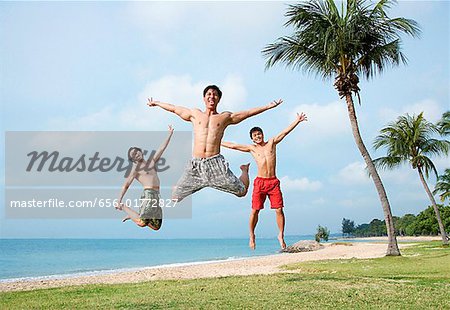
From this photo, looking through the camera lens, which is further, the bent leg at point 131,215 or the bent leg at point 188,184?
the bent leg at point 131,215

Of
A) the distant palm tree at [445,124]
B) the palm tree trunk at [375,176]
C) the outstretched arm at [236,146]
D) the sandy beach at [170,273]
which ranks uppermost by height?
the distant palm tree at [445,124]

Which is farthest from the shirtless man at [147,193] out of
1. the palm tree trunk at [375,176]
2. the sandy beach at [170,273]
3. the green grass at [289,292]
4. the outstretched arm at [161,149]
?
the sandy beach at [170,273]

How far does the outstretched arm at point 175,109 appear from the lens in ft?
19.0

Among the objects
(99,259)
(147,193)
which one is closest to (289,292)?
(147,193)

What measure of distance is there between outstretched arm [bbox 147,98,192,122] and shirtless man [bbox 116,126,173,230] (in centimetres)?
33

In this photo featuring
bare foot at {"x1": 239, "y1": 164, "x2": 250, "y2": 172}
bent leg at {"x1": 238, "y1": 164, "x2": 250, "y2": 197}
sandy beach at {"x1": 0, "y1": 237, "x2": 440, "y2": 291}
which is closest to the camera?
bent leg at {"x1": 238, "y1": 164, "x2": 250, "y2": 197}

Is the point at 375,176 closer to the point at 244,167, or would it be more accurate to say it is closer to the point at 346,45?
the point at 346,45

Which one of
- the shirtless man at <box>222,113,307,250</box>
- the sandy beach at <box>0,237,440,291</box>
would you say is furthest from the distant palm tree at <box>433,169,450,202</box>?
the shirtless man at <box>222,113,307,250</box>

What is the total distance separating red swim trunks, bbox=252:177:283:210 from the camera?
242 inches

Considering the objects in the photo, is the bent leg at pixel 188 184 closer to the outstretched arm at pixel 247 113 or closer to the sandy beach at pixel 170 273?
the outstretched arm at pixel 247 113

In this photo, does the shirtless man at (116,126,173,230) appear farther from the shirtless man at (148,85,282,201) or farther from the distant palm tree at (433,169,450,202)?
the distant palm tree at (433,169,450,202)

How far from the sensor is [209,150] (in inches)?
225

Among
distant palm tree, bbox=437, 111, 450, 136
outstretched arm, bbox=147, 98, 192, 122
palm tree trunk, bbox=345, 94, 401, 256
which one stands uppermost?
distant palm tree, bbox=437, 111, 450, 136

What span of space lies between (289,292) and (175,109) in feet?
54.8
